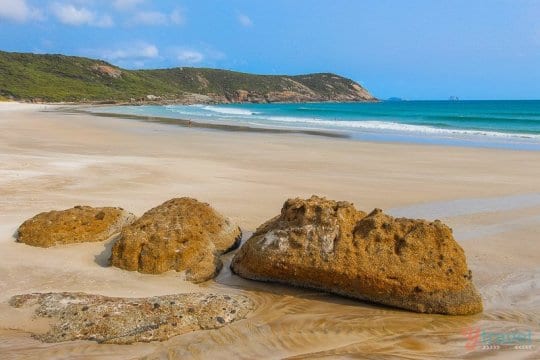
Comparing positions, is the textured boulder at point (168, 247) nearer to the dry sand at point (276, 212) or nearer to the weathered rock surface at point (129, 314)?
the dry sand at point (276, 212)

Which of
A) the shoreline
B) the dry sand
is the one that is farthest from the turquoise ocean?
the dry sand

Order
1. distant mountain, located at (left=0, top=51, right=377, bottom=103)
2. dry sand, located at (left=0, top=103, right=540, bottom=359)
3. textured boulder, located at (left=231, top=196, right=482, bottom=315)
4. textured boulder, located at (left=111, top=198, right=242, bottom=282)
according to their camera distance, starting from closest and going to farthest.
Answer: dry sand, located at (left=0, top=103, right=540, bottom=359), textured boulder, located at (left=231, top=196, right=482, bottom=315), textured boulder, located at (left=111, top=198, right=242, bottom=282), distant mountain, located at (left=0, top=51, right=377, bottom=103)

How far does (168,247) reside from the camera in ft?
20.2

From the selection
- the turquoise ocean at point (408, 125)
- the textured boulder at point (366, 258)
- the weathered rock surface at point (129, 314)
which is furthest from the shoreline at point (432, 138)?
the weathered rock surface at point (129, 314)

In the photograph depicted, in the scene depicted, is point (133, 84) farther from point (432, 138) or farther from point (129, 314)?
point (129, 314)

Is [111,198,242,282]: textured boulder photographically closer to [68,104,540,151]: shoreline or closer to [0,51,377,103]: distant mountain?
[68,104,540,151]: shoreline

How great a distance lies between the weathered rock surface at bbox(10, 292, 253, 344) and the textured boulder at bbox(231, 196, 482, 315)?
75 centimetres

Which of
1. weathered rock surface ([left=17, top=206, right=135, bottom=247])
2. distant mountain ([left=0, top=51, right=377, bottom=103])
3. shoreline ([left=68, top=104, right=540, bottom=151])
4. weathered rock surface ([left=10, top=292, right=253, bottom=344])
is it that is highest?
distant mountain ([left=0, top=51, right=377, bottom=103])

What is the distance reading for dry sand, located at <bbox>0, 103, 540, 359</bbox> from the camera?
4449 millimetres

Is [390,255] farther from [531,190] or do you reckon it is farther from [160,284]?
[531,190]

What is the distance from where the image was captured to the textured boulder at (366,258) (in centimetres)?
521

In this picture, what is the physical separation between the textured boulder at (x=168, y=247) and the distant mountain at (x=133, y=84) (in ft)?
305

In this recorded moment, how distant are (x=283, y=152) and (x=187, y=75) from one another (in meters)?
158

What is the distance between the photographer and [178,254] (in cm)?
611
